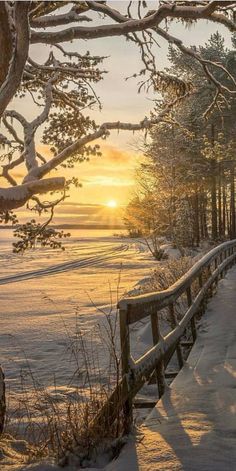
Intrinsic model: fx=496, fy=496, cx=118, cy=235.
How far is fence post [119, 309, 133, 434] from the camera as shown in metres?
3.79

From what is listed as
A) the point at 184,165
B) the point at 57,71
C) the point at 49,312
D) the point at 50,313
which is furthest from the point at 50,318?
the point at 184,165

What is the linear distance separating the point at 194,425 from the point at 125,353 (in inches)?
31.7

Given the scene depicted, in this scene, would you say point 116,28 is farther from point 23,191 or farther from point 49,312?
point 49,312

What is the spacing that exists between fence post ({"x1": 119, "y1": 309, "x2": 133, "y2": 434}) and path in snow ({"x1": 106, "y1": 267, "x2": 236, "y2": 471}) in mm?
147

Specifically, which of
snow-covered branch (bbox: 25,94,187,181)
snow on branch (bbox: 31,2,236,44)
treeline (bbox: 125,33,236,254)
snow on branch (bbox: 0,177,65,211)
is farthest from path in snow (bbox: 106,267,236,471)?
treeline (bbox: 125,33,236,254)

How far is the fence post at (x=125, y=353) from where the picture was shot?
3793mm

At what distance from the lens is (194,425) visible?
3955mm

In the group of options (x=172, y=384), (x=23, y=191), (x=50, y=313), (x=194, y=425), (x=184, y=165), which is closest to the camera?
(x=194, y=425)

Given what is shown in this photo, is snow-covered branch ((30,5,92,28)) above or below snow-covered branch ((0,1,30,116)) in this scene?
above

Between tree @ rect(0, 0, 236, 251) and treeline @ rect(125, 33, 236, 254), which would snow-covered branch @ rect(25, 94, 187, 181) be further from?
treeline @ rect(125, 33, 236, 254)

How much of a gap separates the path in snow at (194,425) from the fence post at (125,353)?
0.15 metres

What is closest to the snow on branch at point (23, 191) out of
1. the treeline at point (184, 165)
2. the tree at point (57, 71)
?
the tree at point (57, 71)

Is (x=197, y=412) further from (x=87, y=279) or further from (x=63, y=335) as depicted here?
(x=87, y=279)

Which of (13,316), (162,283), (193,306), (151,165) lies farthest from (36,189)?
(151,165)
